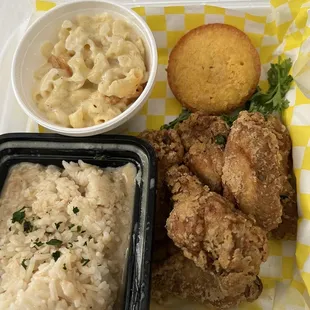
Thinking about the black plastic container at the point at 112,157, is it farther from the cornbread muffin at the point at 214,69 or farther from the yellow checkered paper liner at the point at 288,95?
the cornbread muffin at the point at 214,69

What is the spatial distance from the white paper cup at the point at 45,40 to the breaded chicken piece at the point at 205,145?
0.26m

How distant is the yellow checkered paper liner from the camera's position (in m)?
1.99

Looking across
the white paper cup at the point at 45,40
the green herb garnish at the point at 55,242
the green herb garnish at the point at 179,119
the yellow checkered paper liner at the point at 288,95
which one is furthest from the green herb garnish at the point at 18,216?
the green herb garnish at the point at 179,119

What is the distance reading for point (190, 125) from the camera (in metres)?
2.17

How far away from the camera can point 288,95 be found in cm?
221

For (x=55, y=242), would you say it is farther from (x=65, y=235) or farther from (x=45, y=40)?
(x=45, y=40)

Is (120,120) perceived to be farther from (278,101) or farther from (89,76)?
(278,101)

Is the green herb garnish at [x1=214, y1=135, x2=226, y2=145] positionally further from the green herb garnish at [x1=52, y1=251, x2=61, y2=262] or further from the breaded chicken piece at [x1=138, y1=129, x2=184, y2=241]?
the green herb garnish at [x1=52, y1=251, x2=61, y2=262]

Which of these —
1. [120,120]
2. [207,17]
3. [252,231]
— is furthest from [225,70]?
[252,231]

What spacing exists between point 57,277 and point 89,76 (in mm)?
926

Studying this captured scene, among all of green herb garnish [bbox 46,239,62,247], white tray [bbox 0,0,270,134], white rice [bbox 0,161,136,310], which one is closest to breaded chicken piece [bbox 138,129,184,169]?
white rice [bbox 0,161,136,310]

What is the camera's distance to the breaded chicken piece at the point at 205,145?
200 cm

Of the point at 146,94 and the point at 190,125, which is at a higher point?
the point at 146,94

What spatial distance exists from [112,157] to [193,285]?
672 millimetres
